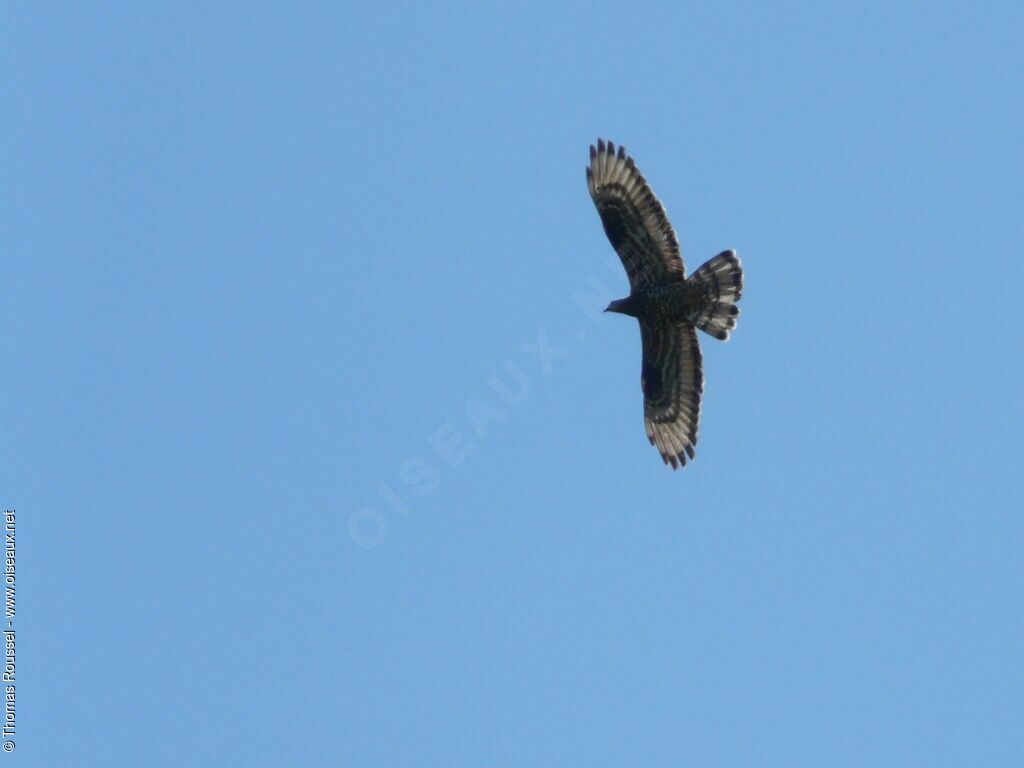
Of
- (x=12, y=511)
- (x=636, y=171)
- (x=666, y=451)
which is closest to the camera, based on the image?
(x=636, y=171)

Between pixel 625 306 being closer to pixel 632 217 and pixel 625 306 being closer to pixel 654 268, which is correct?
pixel 654 268

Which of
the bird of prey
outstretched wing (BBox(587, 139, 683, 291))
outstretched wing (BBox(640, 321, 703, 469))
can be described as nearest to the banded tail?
the bird of prey

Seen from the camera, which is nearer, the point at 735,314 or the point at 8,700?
the point at 735,314

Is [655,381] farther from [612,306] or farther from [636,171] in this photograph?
[636,171]

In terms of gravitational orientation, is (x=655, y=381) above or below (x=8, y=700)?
above

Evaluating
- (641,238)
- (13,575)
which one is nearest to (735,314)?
(641,238)

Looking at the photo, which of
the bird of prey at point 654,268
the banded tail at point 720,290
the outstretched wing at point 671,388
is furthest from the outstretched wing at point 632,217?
the outstretched wing at point 671,388

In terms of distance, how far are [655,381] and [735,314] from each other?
1869 millimetres

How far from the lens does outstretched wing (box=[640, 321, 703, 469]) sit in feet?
80.3

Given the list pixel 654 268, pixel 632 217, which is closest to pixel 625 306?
pixel 654 268

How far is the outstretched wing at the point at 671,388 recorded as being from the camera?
24.5m

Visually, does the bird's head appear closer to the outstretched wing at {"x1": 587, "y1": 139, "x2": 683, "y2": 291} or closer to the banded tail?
the outstretched wing at {"x1": 587, "y1": 139, "x2": 683, "y2": 291}

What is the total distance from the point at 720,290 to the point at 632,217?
58.8 inches

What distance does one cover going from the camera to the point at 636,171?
2355cm
